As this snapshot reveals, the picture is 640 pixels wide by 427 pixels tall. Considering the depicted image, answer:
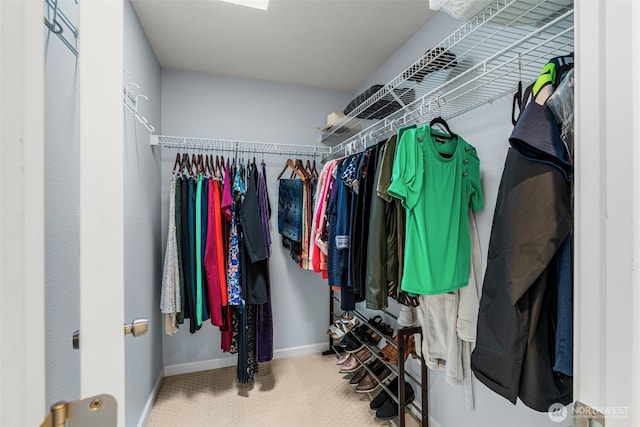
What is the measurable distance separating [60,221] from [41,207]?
42 centimetres

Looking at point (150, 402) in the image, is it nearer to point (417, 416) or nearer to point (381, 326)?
point (381, 326)

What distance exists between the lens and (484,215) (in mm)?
1353

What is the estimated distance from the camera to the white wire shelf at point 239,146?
2221 mm

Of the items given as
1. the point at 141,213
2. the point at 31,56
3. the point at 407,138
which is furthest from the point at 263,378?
the point at 31,56

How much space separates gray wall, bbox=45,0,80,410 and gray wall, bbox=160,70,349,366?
5.28 ft

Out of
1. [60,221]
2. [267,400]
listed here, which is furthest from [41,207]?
[267,400]

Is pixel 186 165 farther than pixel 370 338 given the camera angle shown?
Yes

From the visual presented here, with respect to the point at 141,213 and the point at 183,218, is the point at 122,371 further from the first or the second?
the point at 183,218

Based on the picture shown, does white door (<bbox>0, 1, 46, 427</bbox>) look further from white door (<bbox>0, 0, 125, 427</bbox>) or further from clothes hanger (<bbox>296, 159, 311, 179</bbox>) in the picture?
clothes hanger (<bbox>296, 159, 311, 179</bbox>)

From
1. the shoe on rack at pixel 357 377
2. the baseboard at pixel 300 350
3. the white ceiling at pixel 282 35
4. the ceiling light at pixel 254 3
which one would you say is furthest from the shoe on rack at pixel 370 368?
A: the ceiling light at pixel 254 3

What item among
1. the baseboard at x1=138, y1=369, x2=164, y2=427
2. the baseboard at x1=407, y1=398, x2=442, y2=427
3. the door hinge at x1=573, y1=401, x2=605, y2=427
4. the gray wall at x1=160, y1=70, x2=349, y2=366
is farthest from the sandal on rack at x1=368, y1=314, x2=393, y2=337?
the baseboard at x1=138, y1=369, x2=164, y2=427

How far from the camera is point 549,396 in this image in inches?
29.7

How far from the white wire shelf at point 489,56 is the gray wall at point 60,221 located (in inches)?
49.5

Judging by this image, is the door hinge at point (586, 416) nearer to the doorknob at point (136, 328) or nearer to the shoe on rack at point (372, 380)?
the doorknob at point (136, 328)
